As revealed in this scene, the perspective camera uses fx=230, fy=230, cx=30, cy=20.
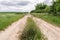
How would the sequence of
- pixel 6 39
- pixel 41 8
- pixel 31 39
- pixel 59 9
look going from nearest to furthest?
1. pixel 31 39
2. pixel 6 39
3. pixel 59 9
4. pixel 41 8

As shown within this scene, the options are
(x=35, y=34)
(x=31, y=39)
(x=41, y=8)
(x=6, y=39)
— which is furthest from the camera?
(x=41, y=8)

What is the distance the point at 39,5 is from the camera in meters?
175

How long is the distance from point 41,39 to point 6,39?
4.09m

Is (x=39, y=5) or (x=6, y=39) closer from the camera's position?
(x=6, y=39)

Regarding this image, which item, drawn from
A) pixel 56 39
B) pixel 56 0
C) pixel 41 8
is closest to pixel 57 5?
pixel 56 0

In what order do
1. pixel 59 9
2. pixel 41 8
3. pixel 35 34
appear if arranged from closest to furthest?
1. pixel 35 34
2. pixel 59 9
3. pixel 41 8

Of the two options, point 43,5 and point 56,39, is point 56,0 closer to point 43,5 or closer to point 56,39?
Answer: point 56,39

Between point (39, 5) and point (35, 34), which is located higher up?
point (35, 34)

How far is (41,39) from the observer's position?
17.5 m

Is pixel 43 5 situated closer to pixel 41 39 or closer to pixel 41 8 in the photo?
pixel 41 8

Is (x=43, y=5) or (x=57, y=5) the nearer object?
(x=57, y=5)

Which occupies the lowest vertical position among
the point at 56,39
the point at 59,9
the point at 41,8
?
the point at 41,8

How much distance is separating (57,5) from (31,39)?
6599 centimetres

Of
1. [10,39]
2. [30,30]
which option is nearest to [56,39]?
[30,30]
